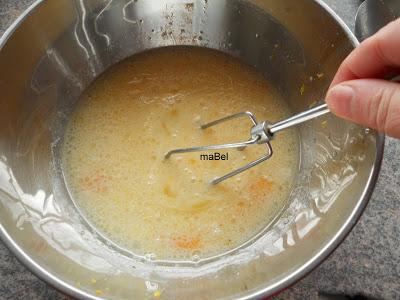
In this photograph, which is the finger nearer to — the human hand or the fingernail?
the human hand

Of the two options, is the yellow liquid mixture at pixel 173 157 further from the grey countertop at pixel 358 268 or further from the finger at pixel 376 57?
the finger at pixel 376 57

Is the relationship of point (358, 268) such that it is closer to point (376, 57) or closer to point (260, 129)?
point (260, 129)

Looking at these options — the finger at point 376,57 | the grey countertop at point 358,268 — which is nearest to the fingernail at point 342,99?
the finger at point 376,57

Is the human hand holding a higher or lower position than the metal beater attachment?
higher

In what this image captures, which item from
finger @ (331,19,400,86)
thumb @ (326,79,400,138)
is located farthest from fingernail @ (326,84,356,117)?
finger @ (331,19,400,86)

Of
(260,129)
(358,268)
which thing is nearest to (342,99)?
(260,129)
